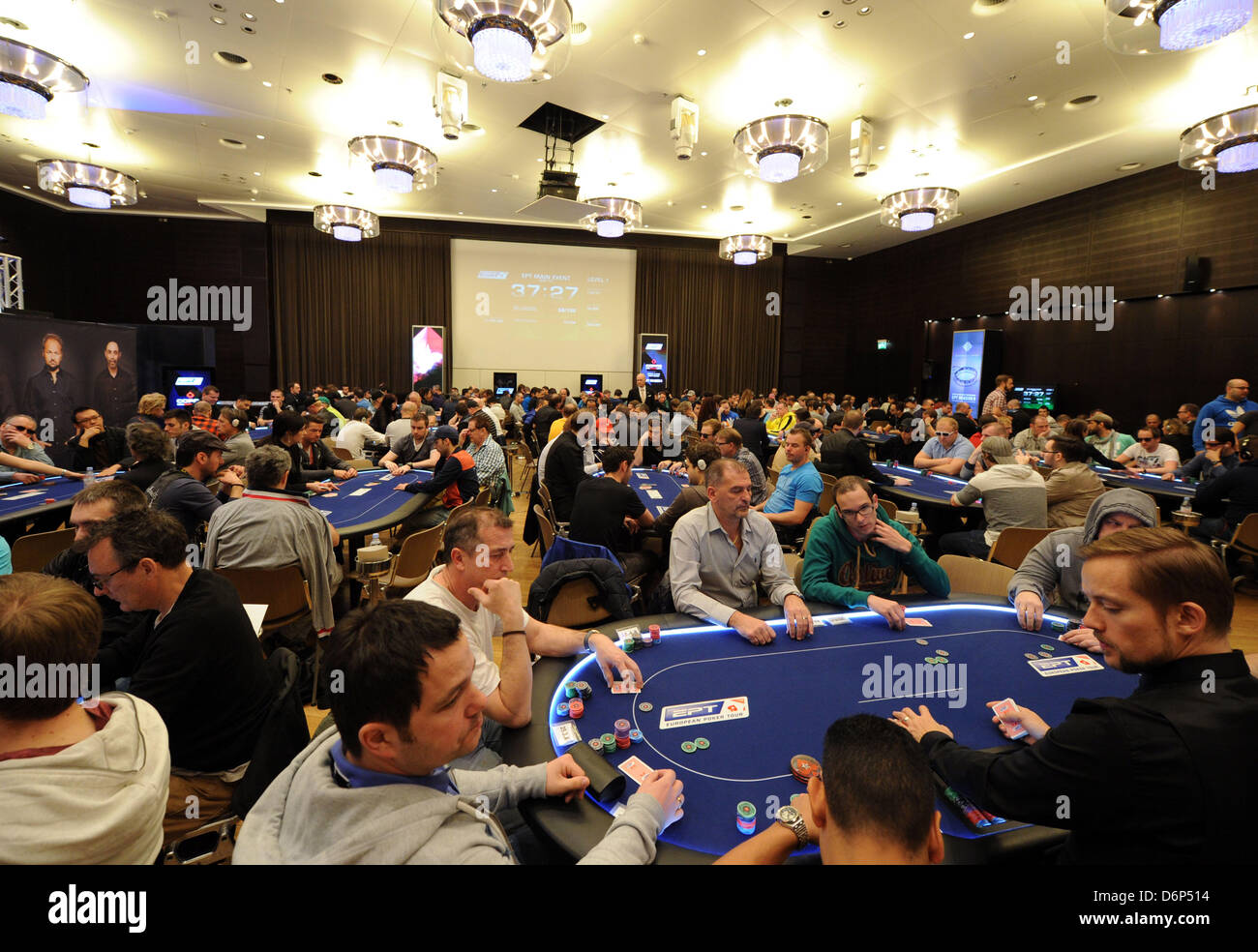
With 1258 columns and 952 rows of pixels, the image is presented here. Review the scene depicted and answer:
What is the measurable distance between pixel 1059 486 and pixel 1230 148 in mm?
5213

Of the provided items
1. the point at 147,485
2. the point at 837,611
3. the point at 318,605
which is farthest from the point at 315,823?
the point at 147,485

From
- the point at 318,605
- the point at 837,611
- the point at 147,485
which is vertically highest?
the point at 147,485

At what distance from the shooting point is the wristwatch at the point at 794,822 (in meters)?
1.11

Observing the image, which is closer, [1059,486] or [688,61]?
[1059,486]

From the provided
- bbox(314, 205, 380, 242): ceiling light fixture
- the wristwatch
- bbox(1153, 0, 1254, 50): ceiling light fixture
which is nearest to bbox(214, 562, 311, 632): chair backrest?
the wristwatch

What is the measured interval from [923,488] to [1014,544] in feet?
6.25

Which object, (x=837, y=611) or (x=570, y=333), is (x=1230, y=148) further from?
(x=570, y=333)

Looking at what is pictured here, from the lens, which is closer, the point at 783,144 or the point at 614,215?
the point at 783,144

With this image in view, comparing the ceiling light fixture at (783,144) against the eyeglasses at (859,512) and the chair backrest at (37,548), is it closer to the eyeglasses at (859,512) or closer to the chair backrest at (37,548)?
the eyeglasses at (859,512)

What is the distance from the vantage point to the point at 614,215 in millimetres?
10234

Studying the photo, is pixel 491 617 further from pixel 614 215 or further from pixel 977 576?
pixel 614 215

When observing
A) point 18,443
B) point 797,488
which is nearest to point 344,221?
point 18,443

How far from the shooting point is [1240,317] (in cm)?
845

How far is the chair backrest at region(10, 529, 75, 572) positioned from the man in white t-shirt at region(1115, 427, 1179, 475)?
9174mm
